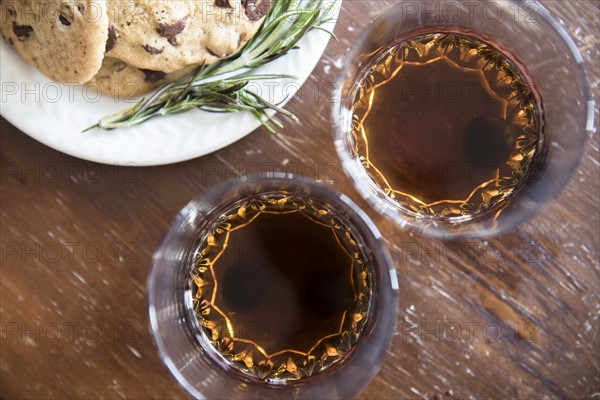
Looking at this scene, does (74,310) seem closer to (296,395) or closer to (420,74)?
(296,395)

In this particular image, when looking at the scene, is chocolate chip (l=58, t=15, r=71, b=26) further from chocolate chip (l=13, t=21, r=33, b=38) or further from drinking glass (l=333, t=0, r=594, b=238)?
drinking glass (l=333, t=0, r=594, b=238)

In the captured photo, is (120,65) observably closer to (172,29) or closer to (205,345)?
(172,29)

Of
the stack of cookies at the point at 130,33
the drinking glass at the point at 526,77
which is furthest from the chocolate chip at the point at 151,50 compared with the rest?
the drinking glass at the point at 526,77

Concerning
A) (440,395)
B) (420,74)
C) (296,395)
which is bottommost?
(440,395)

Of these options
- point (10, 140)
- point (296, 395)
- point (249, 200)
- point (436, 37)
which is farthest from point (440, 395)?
point (10, 140)

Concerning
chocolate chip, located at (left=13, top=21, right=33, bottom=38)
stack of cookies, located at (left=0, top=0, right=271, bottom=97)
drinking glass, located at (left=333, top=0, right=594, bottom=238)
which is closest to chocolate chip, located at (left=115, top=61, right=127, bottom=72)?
stack of cookies, located at (left=0, top=0, right=271, bottom=97)
